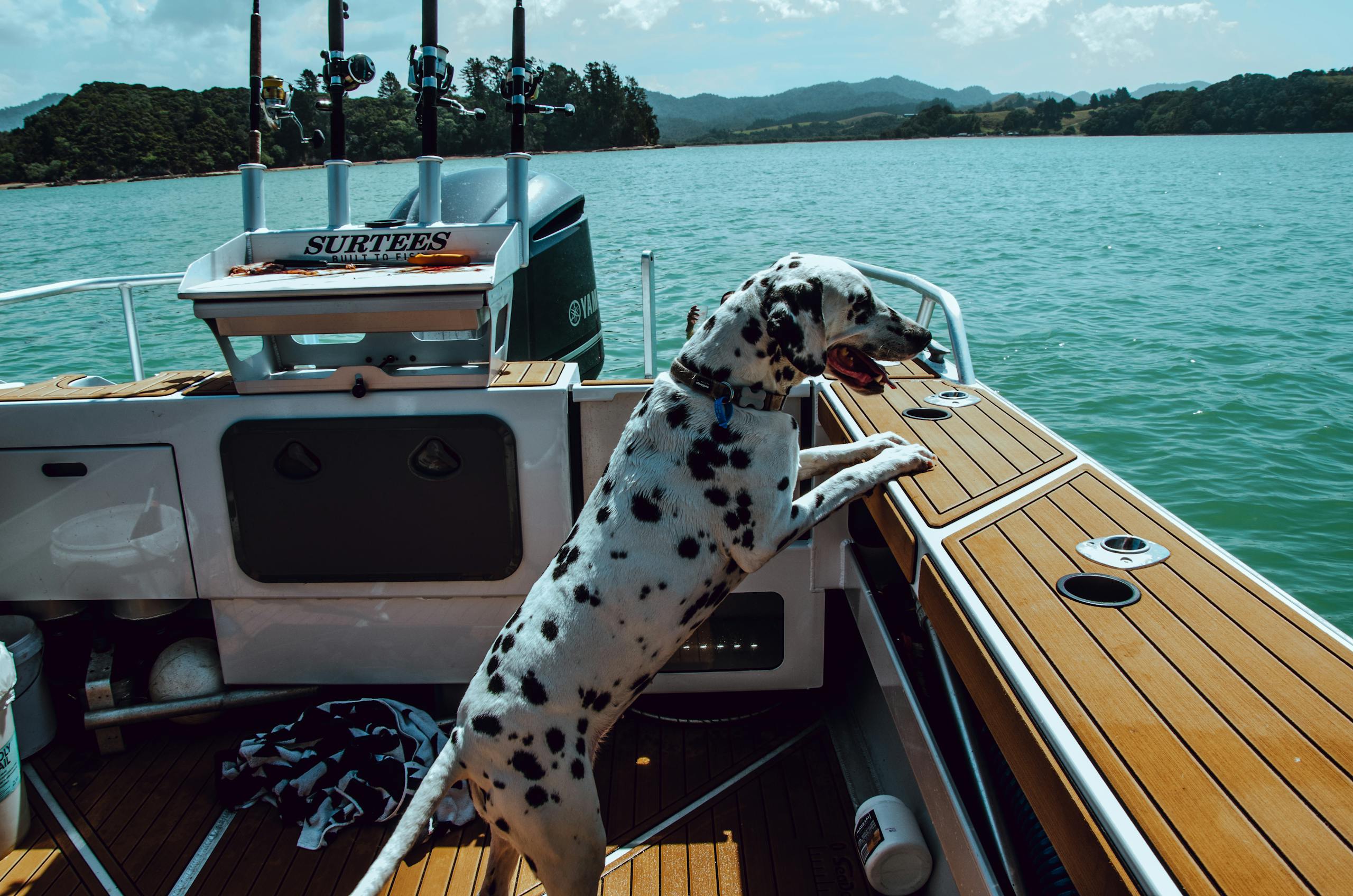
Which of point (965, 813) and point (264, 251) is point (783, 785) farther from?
point (264, 251)

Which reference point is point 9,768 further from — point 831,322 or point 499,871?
point 831,322

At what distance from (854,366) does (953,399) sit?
1019 millimetres

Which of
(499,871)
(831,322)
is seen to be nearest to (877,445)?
(831,322)

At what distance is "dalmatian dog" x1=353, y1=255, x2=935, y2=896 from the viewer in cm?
218

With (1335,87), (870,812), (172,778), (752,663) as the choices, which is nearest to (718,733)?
(752,663)

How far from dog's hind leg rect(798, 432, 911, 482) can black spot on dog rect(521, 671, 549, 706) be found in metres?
1.00

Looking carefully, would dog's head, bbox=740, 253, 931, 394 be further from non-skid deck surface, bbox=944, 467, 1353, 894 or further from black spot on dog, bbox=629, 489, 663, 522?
non-skid deck surface, bbox=944, 467, 1353, 894

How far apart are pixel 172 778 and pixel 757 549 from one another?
2.52 m

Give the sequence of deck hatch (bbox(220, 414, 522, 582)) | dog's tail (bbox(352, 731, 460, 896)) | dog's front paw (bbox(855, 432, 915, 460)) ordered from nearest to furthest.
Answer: dog's tail (bbox(352, 731, 460, 896)) < dog's front paw (bbox(855, 432, 915, 460)) < deck hatch (bbox(220, 414, 522, 582))

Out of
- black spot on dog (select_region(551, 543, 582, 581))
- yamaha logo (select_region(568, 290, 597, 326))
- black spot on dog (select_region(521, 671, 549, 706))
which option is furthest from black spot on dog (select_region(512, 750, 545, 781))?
yamaha logo (select_region(568, 290, 597, 326))

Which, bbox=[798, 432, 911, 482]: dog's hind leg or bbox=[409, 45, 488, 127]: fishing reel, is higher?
bbox=[409, 45, 488, 127]: fishing reel

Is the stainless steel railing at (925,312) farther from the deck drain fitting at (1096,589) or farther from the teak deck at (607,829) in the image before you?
the deck drain fitting at (1096,589)

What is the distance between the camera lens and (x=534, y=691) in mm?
2191

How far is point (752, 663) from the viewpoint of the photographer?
12.1 feet
